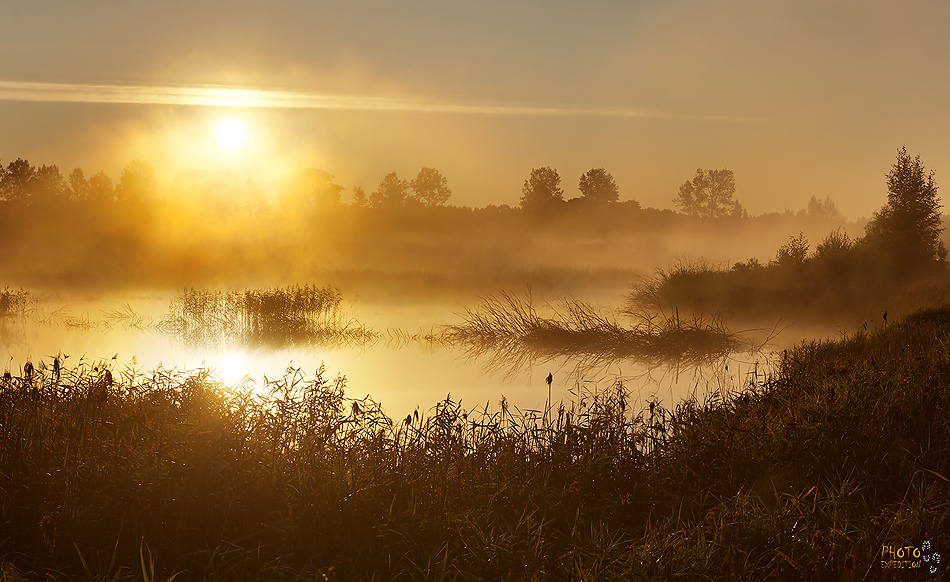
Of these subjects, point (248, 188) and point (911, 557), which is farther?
point (248, 188)

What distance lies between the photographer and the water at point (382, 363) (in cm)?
1219

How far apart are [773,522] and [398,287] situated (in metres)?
36.2

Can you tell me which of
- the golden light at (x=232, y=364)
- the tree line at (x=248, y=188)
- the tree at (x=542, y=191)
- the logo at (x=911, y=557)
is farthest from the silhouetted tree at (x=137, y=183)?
the logo at (x=911, y=557)

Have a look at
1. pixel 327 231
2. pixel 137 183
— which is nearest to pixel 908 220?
pixel 327 231

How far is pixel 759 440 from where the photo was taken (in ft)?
22.5

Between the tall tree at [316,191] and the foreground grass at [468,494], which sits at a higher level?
the tall tree at [316,191]

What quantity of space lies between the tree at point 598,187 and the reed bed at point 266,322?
61.0 m

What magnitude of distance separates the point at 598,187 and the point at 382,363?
68973 millimetres

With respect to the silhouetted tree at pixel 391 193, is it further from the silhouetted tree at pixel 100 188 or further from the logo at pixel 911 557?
the logo at pixel 911 557

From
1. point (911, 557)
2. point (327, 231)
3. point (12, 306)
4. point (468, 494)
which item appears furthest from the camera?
point (327, 231)

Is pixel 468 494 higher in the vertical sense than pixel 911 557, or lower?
lower

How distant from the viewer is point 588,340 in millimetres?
19844

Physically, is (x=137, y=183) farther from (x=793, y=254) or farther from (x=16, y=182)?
(x=793, y=254)

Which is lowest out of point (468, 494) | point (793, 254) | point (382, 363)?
point (382, 363)
